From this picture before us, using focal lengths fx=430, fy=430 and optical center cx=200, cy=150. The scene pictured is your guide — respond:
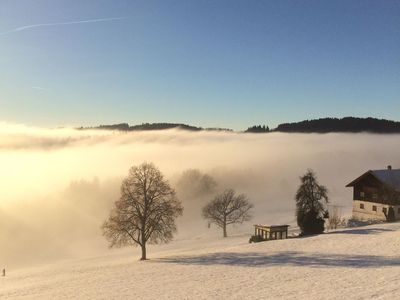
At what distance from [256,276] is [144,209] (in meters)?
19.2

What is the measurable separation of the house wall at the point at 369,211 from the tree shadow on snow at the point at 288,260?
29114mm

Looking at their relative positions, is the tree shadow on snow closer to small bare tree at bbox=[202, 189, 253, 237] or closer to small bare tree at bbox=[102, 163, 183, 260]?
small bare tree at bbox=[102, 163, 183, 260]

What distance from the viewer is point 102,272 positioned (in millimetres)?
39344

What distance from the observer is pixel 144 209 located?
47.9 metres

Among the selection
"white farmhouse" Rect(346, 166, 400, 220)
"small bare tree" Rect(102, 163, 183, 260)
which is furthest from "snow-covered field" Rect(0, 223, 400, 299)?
"white farmhouse" Rect(346, 166, 400, 220)

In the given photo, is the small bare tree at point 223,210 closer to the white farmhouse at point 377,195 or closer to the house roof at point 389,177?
the white farmhouse at point 377,195

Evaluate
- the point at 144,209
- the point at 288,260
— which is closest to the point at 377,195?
the point at 288,260

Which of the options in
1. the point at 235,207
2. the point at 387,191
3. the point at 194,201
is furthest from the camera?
the point at 194,201

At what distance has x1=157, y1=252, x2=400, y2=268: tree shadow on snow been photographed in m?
33.8

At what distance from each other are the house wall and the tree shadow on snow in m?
29.1

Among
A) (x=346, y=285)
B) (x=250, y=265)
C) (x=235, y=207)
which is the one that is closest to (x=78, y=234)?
(x=235, y=207)

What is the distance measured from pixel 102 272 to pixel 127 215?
924 cm

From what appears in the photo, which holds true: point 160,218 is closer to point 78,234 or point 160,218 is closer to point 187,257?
point 187,257

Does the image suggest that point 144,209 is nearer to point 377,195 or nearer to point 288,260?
point 288,260
